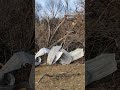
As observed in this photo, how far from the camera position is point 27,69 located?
393cm

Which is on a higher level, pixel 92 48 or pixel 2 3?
pixel 2 3

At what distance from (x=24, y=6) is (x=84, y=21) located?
0.67m

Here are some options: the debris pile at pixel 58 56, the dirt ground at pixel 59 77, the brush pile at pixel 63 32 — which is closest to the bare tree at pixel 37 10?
the brush pile at pixel 63 32

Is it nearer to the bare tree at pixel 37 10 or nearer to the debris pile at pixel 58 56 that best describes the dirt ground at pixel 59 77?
the debris pile at pixel 58 56

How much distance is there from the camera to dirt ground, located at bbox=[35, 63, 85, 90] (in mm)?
3775

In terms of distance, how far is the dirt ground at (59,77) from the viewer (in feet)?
12.4

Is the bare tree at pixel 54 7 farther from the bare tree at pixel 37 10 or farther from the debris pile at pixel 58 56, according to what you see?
the debris pile at pixel 58 56

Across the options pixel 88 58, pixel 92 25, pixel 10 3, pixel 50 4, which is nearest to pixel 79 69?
pixel 88 58

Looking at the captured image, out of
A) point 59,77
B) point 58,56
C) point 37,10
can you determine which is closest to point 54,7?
point 37,10

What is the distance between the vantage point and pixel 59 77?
3.79 m

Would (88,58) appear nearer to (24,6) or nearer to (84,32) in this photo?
(84,32)

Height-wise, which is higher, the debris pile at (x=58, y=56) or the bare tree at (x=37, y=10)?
the bare tree at (x=37, y=10)

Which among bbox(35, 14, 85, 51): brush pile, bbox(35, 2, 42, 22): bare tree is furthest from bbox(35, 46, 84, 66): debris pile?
bbox(35, 2, 42, 22): bare tree

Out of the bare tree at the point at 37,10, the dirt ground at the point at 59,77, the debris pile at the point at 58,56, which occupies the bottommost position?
the dirt ground at the point at 59,77
